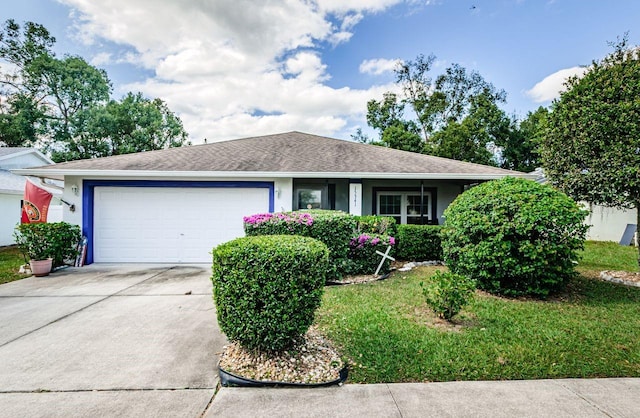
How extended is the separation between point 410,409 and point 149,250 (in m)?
8.79

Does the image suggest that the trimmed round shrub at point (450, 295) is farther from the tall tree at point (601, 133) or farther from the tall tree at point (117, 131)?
the tall tree at point (117, 131)

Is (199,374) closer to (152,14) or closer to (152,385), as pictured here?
(152,385)

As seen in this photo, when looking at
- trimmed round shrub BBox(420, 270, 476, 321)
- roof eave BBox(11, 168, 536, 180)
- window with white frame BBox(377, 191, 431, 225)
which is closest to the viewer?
trimmed round shrub BBox(420, 270, 476, 321)

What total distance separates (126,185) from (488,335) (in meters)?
9.71

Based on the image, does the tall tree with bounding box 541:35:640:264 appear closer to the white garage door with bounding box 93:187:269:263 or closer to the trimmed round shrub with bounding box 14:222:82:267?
the white garage door with bounding box 93:187:269:263

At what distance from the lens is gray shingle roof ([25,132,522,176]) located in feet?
29.5

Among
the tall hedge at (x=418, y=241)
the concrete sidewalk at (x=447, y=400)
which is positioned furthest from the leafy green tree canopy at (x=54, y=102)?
the concrete sidewalk at (x=447, y=400)

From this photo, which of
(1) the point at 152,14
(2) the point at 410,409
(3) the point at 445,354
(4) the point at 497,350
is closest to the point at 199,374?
(2) the point at 410,409

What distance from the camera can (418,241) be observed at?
28.1ft

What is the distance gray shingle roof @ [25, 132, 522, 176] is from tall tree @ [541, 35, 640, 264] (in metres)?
2.50

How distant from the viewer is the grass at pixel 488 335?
3.13 metres

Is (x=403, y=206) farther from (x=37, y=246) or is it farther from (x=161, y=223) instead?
(x=37, y=246)

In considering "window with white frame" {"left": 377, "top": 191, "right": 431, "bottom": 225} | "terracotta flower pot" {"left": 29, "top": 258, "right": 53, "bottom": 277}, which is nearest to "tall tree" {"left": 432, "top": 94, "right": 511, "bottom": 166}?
"window with white frame" {"left": 377, "top": 191, "right": 431, "bottom": 225}

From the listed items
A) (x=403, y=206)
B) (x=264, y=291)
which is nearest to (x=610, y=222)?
(x=403, y=206)
